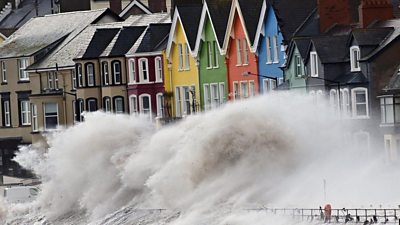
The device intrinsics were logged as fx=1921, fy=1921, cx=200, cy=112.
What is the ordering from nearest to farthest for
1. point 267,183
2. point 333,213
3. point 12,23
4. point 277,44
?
point 333,213, point 267,183, point 277,44, point 12,23

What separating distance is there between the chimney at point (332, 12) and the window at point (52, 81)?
3189cm

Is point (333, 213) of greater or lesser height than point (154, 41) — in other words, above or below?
below

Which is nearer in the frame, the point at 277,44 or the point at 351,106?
the point at 351,106

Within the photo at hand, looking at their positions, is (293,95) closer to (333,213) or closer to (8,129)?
(333,213)

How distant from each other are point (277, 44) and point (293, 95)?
1240 cm

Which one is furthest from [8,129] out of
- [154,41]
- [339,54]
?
[339,54]

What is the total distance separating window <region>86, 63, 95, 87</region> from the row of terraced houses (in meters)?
0.06

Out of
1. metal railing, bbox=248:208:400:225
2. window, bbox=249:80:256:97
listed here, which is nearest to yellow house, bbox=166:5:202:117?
window, bbox=249:80:256:97

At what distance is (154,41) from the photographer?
107688 millimetres

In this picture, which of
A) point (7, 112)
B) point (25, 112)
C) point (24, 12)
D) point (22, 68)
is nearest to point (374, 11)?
point (22, 68)

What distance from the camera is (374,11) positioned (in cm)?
8419

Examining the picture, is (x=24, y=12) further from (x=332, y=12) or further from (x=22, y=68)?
(x=332, y=12)

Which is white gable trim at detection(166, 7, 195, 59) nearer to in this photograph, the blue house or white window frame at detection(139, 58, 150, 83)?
white window frame at detection(139, 58, 150, 83)

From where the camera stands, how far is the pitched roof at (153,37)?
352 feet
